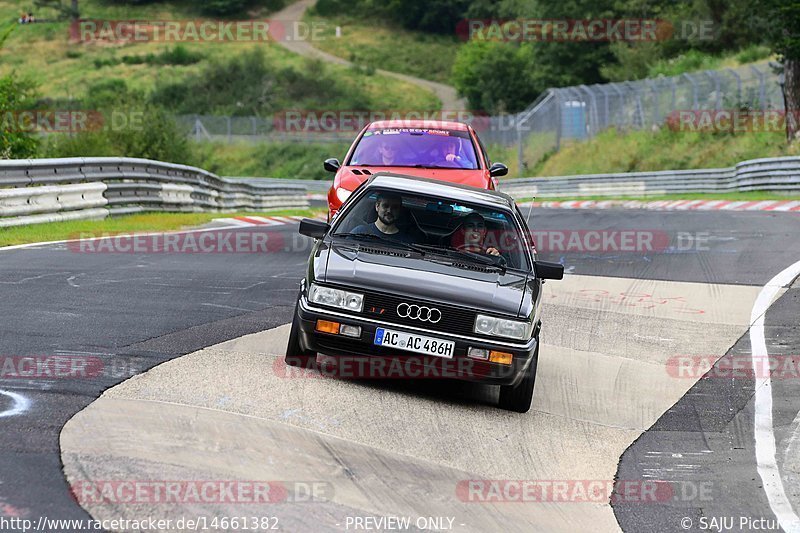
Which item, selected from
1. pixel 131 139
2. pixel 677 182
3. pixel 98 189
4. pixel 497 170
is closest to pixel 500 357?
pixel 497 170

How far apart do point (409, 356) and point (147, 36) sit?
97121mm

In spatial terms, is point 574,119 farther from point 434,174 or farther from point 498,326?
point 498,326

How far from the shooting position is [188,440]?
5.92m

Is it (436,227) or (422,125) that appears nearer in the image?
(436,227)

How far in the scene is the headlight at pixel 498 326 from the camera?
740 cm

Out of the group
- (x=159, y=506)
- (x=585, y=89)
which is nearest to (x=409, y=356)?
(x=159, y=506)

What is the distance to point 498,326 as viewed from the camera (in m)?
7.41

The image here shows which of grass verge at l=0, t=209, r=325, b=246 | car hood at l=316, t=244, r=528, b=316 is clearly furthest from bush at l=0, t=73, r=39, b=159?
car hood at l=316, t=244, r=528, b=316

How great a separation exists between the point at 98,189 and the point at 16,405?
12.9 metres

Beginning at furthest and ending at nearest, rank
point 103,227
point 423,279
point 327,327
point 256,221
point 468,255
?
point 256,221
point 103,227
point 468,255
point 423,279
point 327,327

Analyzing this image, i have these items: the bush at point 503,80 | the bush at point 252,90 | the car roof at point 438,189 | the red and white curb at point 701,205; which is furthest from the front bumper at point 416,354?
the bush at point 503,80

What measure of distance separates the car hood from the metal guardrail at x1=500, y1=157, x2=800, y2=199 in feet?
77.5

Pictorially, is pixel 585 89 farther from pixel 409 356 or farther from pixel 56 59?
pixel 56 59

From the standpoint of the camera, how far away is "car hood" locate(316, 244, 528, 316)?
24.4 ft
